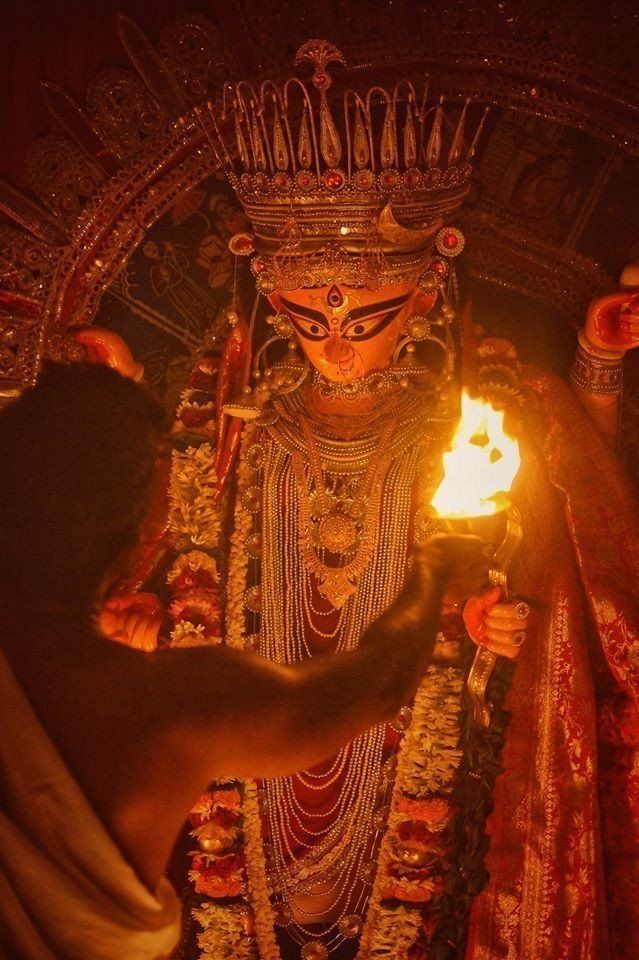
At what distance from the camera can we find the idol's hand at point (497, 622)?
2.78 metres

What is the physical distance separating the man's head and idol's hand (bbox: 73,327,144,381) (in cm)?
101

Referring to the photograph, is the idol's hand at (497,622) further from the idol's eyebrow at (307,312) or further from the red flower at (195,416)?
the red flower at (195,416)

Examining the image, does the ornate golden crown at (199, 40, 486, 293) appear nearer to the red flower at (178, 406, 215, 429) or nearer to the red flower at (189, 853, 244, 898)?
the red flower at (178, 406, 215, 429)

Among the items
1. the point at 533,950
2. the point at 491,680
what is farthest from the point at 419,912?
the point at 491,680

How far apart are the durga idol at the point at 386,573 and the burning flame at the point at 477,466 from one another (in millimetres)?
291

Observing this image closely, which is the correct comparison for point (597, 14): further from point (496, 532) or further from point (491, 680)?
point (491, 680)

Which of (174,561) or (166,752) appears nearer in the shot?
(166,752)

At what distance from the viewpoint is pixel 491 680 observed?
3021mm

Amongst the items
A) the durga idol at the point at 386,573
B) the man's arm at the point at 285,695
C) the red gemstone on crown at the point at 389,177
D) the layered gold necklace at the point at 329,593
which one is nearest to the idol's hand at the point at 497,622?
the durga idol at the point at 386,573

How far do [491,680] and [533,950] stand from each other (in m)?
0.67

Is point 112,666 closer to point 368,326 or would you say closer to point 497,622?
point 497,622

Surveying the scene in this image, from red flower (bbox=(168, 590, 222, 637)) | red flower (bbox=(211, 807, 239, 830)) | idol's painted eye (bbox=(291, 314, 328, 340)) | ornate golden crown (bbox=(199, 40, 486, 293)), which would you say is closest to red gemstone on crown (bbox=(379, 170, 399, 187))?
ornate golden crown (bbox=(199, 40, 486, 293))

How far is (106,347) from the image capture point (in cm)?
310

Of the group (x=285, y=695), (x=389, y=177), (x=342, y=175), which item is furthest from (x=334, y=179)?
(x=285, y=695)
